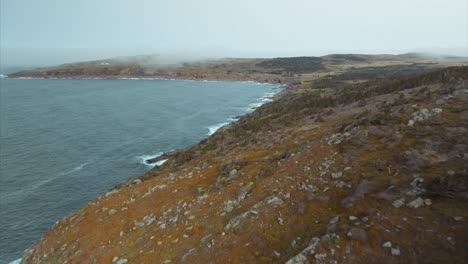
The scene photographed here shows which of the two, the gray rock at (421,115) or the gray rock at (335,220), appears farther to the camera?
the gray rock at (421,115)

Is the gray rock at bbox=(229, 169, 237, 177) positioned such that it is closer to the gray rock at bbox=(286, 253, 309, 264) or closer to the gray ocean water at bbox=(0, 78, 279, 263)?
the gray rock at bbox=(286, 253, 309, 264)

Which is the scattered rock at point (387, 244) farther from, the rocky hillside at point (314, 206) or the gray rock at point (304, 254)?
the gray rock at point (304, 254)

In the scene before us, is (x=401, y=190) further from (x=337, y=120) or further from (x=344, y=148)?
(x=337, y=120)

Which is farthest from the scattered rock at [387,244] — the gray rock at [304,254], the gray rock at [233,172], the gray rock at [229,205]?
the gray rock at [233,172]

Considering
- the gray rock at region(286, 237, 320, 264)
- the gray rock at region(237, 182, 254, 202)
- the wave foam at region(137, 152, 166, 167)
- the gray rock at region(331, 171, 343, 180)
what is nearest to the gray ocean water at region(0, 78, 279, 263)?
the wave foam at region(137, 152, 166, 167)

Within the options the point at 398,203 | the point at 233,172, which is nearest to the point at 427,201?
the point at 398,203
